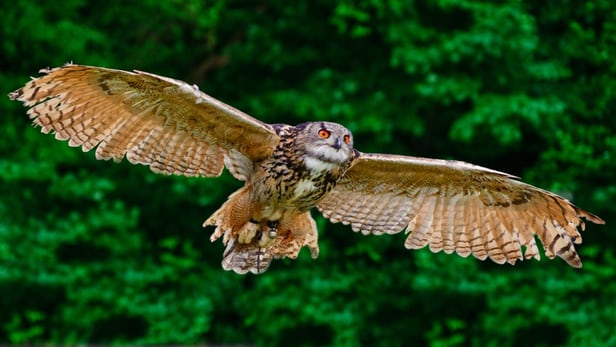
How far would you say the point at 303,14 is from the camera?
37.0 feet

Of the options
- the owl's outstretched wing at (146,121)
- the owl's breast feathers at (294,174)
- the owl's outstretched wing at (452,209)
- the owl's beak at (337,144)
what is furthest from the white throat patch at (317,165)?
the owl's outstretched wing at (452,209)

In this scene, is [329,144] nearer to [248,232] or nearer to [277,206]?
[277,206]

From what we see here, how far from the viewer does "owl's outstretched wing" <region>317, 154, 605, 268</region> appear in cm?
602

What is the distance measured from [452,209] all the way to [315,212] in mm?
4714

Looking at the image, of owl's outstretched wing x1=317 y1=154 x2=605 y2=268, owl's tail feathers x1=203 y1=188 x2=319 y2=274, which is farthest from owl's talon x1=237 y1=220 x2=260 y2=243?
owl's outstretched wing x1=317 y1=154 x2=605 y2=268

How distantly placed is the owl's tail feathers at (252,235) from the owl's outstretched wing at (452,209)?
371 millimetres

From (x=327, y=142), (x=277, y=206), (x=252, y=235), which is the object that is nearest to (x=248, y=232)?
(x=252, y=235)

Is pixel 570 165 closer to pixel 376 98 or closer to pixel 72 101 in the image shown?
pixel 376 98

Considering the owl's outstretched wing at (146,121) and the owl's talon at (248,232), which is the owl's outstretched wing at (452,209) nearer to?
the owl's talon at (248,232)

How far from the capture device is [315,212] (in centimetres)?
1095

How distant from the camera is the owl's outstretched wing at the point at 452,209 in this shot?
19.7ft

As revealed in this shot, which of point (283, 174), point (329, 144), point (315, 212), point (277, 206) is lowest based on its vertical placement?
point (277, 206)

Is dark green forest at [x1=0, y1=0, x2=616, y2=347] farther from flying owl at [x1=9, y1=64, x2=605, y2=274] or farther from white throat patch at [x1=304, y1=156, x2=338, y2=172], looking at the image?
white throat patch at [x1=304, y1=156, x2=338, y2=172]

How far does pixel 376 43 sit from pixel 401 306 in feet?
8.57
